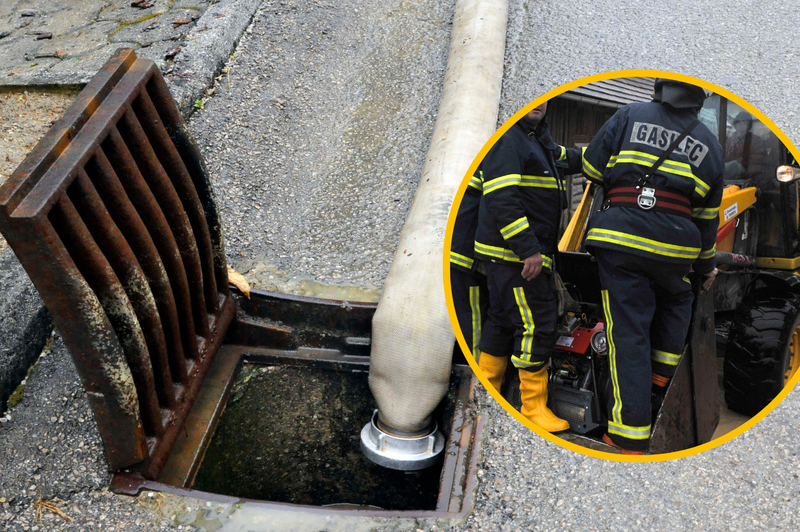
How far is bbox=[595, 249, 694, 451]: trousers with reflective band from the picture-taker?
124 centimetres

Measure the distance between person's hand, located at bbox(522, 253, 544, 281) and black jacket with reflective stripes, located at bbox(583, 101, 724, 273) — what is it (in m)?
0.12

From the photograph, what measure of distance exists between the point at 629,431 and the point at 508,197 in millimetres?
597

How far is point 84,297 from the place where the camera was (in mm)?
1711

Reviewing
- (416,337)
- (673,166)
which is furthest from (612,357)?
(416,337)

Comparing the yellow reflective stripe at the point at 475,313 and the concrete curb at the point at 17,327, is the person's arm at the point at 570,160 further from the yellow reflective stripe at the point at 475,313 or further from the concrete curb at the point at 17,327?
the concrete curb at the point at 17,327

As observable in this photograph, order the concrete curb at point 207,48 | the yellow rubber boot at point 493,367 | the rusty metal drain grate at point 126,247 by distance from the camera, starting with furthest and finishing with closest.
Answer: the concrete curb at point 207,48 < the rusty metal drain grate at point 126,247 < the yellow rubber boot at point 493,367

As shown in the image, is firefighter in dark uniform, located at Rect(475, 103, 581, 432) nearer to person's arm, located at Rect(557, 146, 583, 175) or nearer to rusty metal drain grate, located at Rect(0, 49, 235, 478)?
person's arm, located at Rect(557, 146, 583, 175)

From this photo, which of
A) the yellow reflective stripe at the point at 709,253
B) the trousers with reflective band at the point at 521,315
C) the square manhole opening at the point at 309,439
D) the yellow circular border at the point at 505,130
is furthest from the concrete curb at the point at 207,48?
the yellow reflective stripe at the point at 709,253

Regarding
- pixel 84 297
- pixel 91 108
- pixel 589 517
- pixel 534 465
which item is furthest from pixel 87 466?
pixel 589 517

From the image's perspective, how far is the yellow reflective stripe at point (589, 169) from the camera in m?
1.25

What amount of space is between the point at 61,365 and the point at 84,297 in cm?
89

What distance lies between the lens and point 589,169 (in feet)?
4.15

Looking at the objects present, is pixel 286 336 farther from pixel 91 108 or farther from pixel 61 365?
pixel 91 108

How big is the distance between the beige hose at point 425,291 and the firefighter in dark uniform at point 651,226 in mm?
1099
